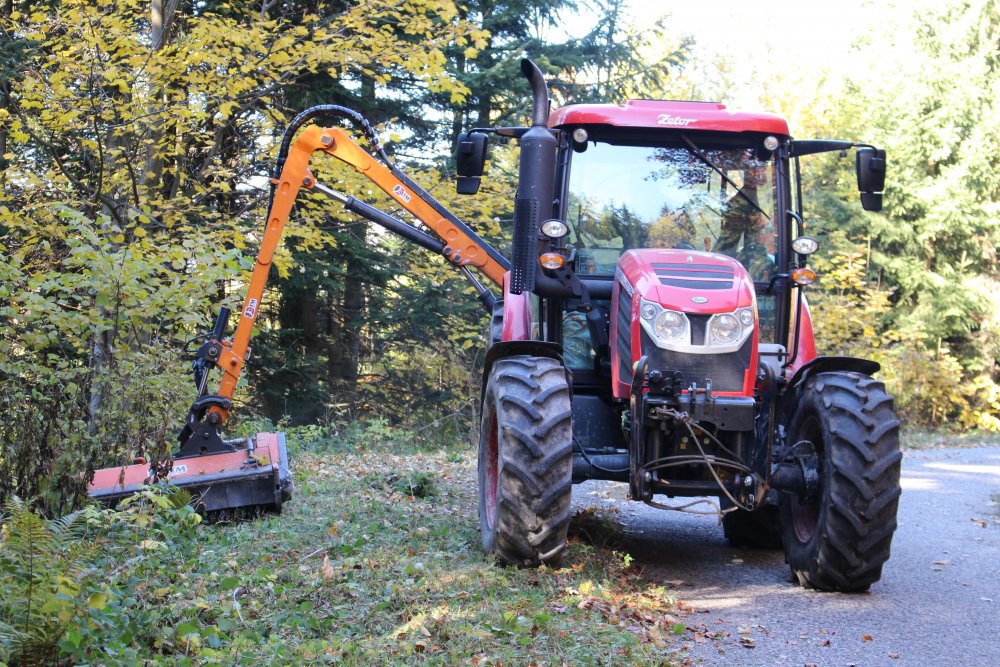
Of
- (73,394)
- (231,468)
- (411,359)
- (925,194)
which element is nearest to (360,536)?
(231,468)

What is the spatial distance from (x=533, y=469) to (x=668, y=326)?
3.98 feet

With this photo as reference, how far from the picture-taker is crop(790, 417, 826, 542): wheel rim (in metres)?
6.41

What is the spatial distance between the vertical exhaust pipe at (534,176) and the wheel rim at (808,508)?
201 centimetres

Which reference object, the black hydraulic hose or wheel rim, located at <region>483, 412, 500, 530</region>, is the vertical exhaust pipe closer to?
wheel rim, located at <region>483, 412, 500, 530</region>

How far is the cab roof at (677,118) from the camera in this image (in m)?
7.05

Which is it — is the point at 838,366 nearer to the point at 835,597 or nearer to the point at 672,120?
the point at 835,597

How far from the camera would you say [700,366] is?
618 cm

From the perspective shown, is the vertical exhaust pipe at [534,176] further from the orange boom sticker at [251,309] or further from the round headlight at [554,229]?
the orange boom sticker at [251,309]

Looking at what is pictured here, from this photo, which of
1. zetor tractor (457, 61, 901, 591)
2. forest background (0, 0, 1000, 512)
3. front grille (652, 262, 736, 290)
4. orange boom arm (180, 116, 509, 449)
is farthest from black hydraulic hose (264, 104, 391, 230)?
front grille (652, 262, 736, 290)

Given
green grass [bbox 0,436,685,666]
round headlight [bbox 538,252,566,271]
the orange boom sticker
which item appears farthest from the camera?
the orange boom sticker

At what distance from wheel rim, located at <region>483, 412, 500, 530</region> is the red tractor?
2 centimetres

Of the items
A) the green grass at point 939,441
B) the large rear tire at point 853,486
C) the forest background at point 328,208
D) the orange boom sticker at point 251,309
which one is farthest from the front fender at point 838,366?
the green grass at point 939,441

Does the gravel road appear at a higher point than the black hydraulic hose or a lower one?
lower

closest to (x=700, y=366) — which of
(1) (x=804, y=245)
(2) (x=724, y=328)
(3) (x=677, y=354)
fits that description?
(3) (x=677, y=354)
